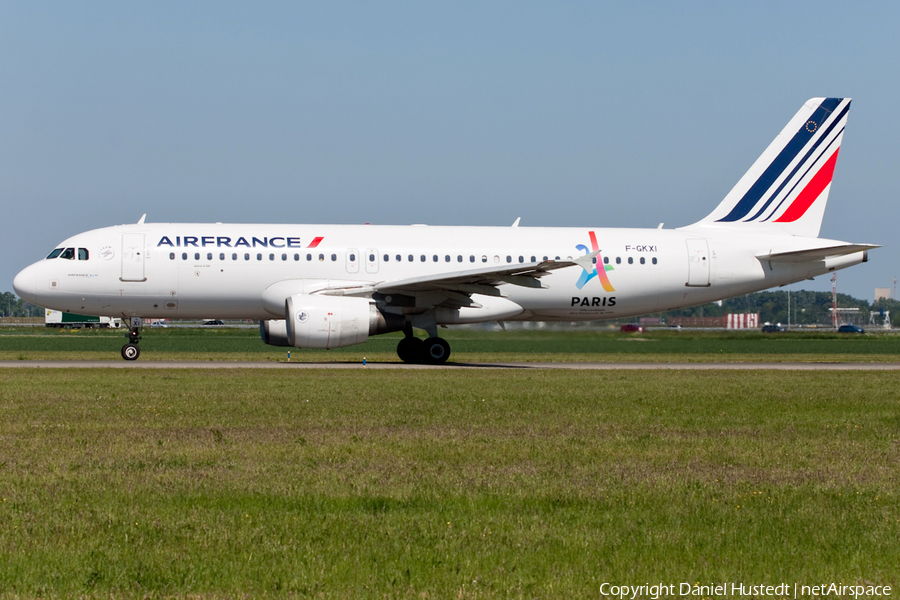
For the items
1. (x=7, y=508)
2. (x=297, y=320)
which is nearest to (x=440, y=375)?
(x=297, y=320)

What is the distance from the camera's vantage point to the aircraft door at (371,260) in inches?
1070

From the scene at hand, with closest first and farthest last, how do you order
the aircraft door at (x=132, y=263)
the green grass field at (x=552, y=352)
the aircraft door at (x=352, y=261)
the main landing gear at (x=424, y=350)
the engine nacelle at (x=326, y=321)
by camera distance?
the engine nacelle at (x=326, y=321) < the aircraft door at (x=132, y=263) < the aircraft door at (x=352, y=261) < the main landing gear at (x=424, y=350) < the green grass field at (x=552, y=352)

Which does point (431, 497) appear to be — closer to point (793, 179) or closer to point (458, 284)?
point (458, 284)

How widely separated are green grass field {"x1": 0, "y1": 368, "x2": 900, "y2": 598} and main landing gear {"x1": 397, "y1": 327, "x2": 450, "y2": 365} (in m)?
11.9

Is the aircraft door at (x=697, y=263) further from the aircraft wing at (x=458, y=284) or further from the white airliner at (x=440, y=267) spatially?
the aircraft wing at (x=458, y=284)

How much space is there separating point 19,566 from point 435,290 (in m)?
20.6

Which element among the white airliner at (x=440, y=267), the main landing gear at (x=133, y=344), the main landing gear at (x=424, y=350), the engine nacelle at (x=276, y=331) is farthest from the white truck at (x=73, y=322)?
the main landing gear at (x=424, y=350)

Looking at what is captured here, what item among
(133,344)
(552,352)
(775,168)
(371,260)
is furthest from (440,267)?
(775,168)

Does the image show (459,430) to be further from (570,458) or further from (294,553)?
(294,553)

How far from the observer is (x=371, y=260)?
1073 inches

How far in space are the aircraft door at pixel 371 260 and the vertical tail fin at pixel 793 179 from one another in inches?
438

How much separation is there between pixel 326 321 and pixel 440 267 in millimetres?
4609

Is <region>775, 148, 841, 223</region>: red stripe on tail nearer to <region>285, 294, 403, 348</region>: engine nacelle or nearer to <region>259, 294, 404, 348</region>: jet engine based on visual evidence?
<region>259, 294, 404, 348</region>: jet engine

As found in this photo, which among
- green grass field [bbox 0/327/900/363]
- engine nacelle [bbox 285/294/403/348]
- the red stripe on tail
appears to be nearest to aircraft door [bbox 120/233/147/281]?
engine nacelle [bbox 285/294/403/348]
